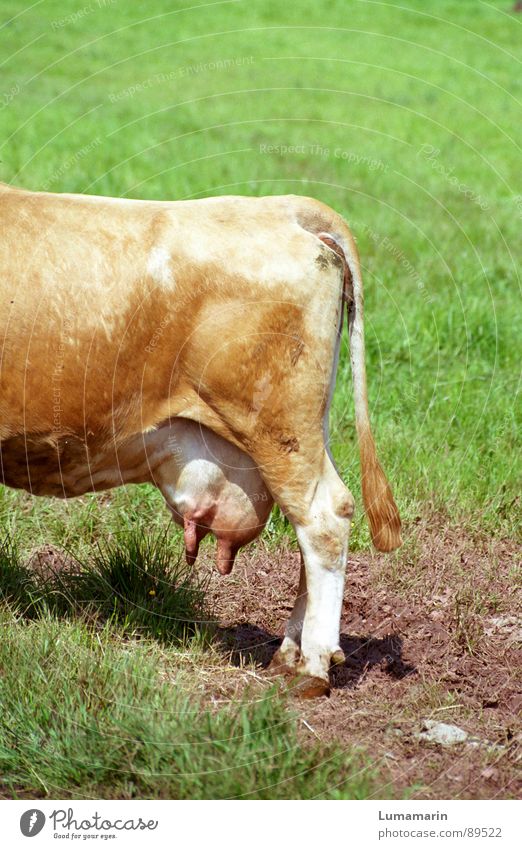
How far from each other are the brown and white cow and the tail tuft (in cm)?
27

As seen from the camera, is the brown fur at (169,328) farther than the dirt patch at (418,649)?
Yes

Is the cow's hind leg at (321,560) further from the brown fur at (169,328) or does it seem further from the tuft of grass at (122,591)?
the tuft of grass at (122,591)

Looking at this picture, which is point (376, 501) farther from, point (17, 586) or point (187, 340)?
point (17, 586)

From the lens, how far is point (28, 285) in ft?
13.6

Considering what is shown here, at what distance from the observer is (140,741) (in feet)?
12.4

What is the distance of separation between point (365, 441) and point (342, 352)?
3.58 m

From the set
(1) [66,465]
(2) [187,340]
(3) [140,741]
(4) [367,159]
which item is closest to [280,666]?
(3) [140,741]

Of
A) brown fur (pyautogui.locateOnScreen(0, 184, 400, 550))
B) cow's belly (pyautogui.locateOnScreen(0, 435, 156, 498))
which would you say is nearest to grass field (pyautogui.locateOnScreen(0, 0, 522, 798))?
cow's belly (pyautogui.locateOnScreen(0, 435, 156, 498))

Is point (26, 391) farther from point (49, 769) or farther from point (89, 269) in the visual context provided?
point (49, 769)

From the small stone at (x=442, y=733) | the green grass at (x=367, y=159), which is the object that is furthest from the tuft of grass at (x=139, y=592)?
the small stone at (x=442, y=733)

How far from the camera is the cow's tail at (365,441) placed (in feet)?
14.6

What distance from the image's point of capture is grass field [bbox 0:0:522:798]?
12.4ft

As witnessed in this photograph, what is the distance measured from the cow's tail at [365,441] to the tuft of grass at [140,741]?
0.83 meters
